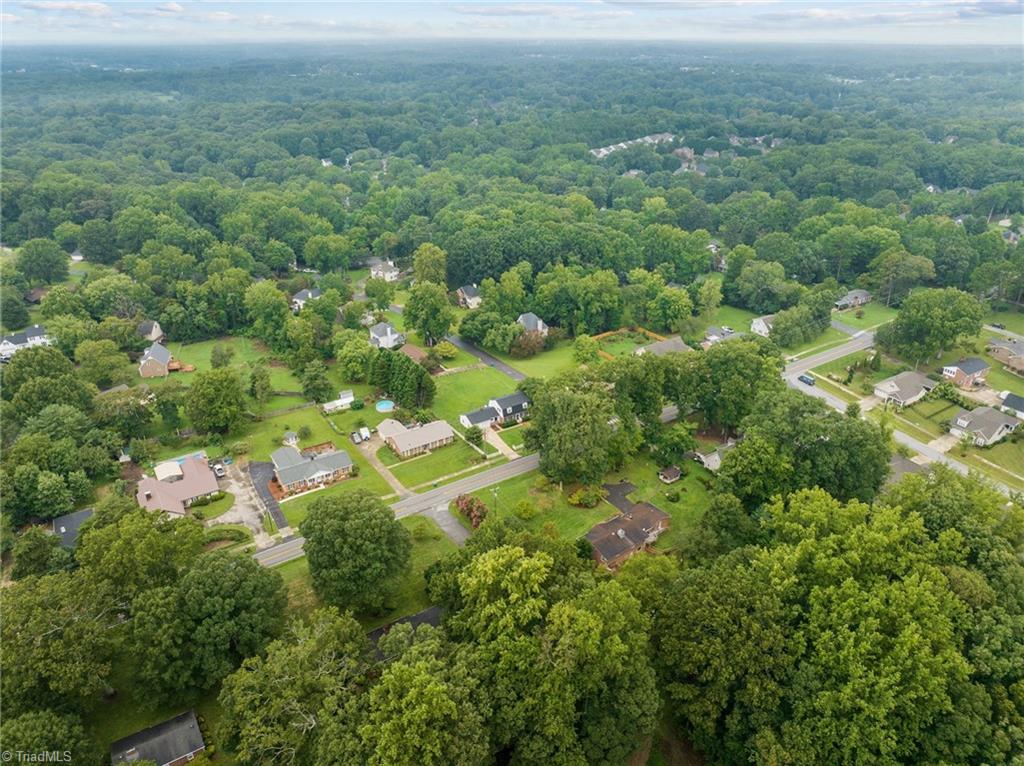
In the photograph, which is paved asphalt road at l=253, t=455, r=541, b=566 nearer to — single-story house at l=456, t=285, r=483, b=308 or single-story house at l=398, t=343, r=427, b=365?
single-story house at l=398, t=343, r=427, b=365

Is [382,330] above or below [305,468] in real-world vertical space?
below

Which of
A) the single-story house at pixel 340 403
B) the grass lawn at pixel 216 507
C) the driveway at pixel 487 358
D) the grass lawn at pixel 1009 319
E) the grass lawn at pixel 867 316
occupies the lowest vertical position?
the driveway at pixel 487 358

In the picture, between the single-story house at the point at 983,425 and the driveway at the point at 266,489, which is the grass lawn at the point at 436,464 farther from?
the single-story house at the point at 983,425

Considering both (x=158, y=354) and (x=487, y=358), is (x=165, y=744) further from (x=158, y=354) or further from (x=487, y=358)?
(x=487, y=358)

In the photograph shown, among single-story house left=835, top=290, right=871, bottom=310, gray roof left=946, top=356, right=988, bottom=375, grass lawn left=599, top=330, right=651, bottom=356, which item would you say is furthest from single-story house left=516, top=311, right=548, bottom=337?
gray roof left=946, top=356, right=988, bottom=375

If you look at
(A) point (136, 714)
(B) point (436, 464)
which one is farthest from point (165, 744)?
(B) point (436, 464)

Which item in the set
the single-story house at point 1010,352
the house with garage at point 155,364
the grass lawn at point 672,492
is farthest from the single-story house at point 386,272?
the single-story house at point 1010,352
